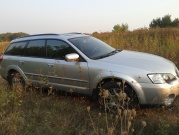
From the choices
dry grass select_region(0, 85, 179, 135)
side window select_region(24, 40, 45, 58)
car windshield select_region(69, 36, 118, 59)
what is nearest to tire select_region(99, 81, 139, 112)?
dry grass select_region(0, 85, 179, 135)

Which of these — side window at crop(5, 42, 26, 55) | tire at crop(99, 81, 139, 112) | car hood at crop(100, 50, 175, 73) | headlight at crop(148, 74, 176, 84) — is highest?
side window at crop(5, 42, 26, 55)

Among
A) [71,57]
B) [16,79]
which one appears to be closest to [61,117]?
[71,57]

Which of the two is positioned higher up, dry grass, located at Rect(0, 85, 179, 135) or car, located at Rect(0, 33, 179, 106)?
car, located at Rect(0, 33, 179, 106)

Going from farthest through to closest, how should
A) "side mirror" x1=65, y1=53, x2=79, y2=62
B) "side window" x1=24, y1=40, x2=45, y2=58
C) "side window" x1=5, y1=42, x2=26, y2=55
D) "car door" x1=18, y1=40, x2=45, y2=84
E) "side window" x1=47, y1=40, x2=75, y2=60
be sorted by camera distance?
"side window" x1=5, y1=42, x2=26, y2=55 < "side window" x1=24, y1=40, x2=45, y2=58 < "car door" x1=18, y1=40, x2=45, y2=84 < "side window" x1=47, y1=40, x2=75, y2=60 < "side mirror" x1=65, y1=53, x2=79, y2=62

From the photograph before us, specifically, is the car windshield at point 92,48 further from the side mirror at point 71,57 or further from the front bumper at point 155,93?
the front bumper at point 155,93

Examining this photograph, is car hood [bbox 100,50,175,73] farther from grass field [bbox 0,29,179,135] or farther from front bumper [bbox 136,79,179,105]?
grass field [bbox 0,29,179,135]

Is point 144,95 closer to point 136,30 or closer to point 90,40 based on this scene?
point 90,40

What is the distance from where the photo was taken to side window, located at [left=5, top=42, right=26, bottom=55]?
724 cm

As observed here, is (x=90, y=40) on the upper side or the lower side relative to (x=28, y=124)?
upper

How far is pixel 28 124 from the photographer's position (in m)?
4.73

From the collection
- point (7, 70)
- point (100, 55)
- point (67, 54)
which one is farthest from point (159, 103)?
point (7, 70)

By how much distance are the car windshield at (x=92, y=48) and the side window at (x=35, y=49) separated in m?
0.88

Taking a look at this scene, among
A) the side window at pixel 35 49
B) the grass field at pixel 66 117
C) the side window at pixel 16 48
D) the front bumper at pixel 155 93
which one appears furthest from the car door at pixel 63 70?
the front bumper at pixel 155 93

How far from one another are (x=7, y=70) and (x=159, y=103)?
4506 mm
